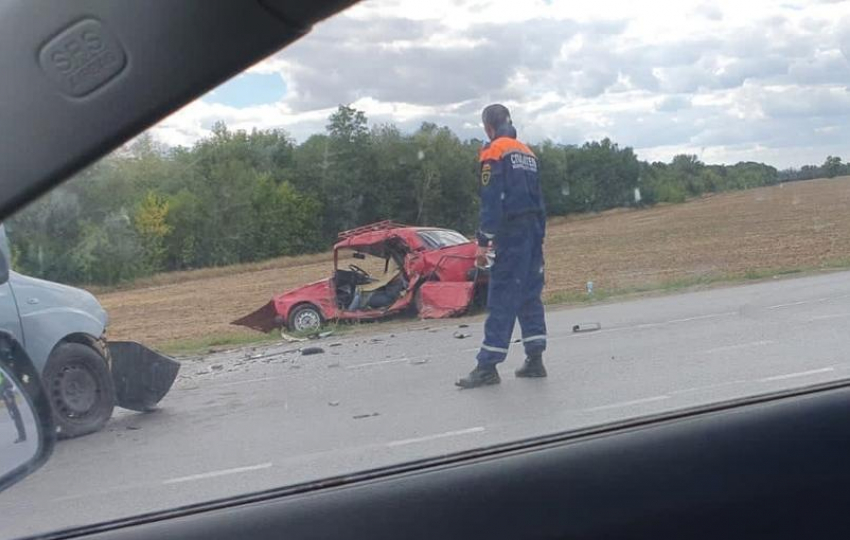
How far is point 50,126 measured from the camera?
6.62 ft

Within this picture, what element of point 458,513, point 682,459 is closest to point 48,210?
point 458,513

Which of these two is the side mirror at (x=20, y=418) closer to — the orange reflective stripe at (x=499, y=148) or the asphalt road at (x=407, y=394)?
the asphalt road at (x=407, y=394)

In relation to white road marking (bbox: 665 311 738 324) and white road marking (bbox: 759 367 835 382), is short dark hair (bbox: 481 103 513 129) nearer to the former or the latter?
white road marking (bbox: 665 311 738 324)

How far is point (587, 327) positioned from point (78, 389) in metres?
1.74

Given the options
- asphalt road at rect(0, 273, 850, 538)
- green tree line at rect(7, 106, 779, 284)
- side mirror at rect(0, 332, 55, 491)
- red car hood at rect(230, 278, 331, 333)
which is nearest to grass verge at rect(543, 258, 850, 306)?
asphalt road at rect(0, 273, 850, 538)

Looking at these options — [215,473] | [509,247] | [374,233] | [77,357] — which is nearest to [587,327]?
[509,247]

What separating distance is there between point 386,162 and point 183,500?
1.21m

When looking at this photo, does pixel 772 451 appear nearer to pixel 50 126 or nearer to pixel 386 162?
pixel 386 162

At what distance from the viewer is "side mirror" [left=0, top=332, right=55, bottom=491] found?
2.81 metres

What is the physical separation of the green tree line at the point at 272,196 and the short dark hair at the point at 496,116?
0.08 meters

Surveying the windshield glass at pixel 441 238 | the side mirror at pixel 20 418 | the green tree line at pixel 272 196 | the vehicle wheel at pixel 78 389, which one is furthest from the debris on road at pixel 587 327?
the side mirror at pixel 20 418

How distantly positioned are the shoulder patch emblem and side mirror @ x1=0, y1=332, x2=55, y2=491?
1515 mm

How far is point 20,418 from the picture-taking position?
2834mm

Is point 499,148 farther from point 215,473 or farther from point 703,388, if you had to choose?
point 215,473
